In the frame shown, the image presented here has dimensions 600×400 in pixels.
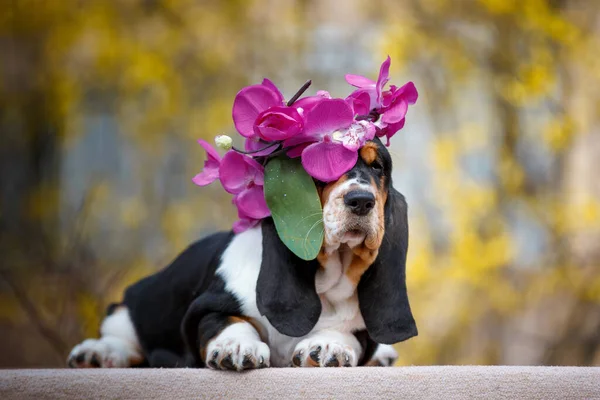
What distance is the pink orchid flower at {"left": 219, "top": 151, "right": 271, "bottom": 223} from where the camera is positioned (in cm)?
239

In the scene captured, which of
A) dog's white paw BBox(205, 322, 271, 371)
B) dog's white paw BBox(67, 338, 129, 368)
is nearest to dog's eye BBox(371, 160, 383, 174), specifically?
dog's white paw BBox(205, 322, 271, 371)

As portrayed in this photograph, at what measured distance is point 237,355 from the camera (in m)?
2.13

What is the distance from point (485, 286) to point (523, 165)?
3.21 ft

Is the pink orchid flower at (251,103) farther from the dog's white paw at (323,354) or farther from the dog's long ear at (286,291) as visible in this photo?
the dog's white paw at (323,354)

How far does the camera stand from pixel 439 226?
6012 mm

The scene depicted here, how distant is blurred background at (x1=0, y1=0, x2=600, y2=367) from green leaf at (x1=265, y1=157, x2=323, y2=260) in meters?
3.58

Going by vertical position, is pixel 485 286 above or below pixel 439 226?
below

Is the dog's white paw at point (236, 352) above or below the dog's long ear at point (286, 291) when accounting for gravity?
below

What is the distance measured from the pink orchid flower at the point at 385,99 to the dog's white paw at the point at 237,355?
74 centimetres

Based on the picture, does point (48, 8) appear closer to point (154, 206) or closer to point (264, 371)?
point (154, 206)

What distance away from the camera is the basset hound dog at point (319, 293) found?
220 centimetres

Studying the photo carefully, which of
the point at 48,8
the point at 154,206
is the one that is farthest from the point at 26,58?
the point at 154,206

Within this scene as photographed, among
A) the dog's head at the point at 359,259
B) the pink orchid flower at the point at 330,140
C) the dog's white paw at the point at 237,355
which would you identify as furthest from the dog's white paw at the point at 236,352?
the pink orchid flower at the point at 330,140

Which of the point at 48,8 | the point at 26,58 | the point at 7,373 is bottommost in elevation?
the point at 7,373
